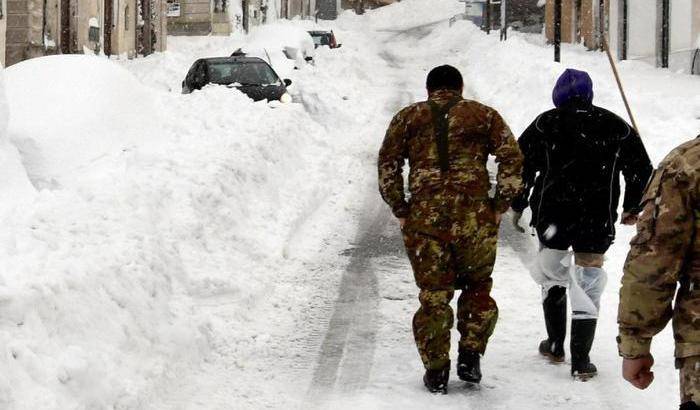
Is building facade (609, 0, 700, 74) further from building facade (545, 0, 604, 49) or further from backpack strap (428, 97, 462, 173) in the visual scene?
backpack strap (428, 97, 462, 173)

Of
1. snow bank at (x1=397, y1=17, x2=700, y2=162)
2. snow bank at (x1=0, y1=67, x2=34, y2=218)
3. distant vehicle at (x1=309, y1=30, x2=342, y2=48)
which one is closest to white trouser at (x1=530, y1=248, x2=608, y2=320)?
snow bank at (x1=0, y1=67, x2=34, y2=218)

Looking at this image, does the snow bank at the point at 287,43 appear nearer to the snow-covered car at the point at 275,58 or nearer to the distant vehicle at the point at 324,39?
the snow-covered car at the point at 275,58

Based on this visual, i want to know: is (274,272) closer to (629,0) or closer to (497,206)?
(497,206)

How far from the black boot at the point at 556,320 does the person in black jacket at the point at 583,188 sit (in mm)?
155

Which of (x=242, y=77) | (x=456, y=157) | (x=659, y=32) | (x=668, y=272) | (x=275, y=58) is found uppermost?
(x=659, y=32)

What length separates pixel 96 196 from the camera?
699 cm

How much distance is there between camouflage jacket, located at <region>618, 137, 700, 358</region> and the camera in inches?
110

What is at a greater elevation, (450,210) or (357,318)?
(450,210)

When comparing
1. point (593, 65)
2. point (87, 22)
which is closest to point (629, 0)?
point (593, 65)

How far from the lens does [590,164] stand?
5.56 meters

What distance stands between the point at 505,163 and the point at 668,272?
256cm

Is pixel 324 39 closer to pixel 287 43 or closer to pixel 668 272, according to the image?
pixel 287 43

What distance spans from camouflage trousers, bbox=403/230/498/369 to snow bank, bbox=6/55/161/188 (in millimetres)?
3921

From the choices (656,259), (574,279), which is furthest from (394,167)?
(656,259)
